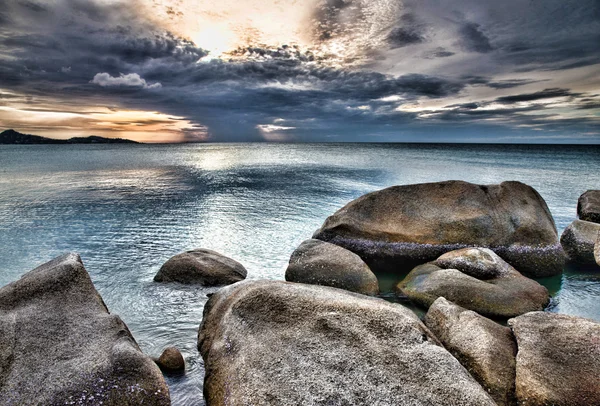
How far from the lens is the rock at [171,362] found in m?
7.71

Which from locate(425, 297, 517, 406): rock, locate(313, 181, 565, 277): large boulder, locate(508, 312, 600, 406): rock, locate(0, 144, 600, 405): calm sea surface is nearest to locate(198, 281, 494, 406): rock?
locate(425, 297, 517, 406): rock

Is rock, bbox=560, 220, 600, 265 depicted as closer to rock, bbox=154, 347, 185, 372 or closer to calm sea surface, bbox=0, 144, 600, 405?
calm sea surface, bbox=0, 144, 600, 405

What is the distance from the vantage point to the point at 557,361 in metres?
6.44

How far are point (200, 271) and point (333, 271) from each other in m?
4.75

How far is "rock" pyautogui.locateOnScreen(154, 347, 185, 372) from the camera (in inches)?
304

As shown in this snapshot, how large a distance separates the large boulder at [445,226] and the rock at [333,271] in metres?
2.59

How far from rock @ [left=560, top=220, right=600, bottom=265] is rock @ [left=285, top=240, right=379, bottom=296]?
32.5 feet

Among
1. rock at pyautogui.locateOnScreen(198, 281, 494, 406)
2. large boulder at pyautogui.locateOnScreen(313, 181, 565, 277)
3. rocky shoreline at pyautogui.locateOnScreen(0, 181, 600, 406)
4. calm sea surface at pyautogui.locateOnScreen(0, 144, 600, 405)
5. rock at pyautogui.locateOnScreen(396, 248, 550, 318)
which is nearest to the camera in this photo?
rock at pyautogui.locateOnScreen(198, 281, 494, 406)

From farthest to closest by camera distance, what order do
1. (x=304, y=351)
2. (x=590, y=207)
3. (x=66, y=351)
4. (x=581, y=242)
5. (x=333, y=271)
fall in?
(x=590, y=207)
(x=581, y=242)
(x=333, y=271)
(x=66, y=351)
(x=304, y=351)

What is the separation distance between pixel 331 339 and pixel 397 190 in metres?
10.7

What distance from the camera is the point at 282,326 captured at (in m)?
6.25

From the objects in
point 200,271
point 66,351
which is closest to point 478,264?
point 200,271

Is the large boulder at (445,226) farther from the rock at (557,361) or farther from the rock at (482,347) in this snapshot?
the rock at (557,361)

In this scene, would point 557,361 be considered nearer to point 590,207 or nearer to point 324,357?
point 324,357
